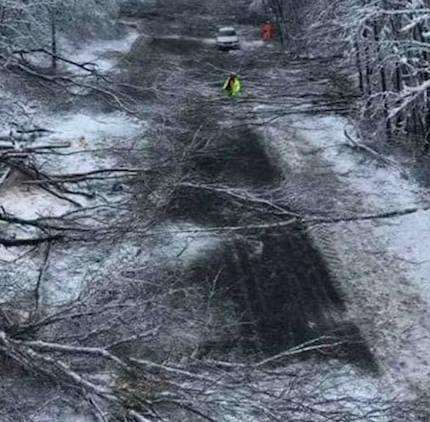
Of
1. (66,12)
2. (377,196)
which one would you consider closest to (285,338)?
(377,196)

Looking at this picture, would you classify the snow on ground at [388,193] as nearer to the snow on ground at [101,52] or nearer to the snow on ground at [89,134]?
the snow on ground at [89,134]

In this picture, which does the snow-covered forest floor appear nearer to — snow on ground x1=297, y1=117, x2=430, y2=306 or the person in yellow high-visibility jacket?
snow on ground x1=297, y1=117, x2=430, y2=306

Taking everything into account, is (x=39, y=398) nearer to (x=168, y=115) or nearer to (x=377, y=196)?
(x=377, y=196)

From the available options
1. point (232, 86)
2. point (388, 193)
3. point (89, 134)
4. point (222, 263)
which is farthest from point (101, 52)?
point (222, 263)

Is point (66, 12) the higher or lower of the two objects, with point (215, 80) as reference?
higher

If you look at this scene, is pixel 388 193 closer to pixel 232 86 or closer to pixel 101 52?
pixel 232 86

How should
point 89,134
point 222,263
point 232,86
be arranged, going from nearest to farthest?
point 222,263 < point 89,134 < point 232,86

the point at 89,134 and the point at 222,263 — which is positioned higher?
the point at 222,263

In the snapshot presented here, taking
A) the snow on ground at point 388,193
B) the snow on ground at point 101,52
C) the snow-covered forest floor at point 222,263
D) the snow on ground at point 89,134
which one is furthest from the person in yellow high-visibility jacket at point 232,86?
the snow on ground at point 101,52
